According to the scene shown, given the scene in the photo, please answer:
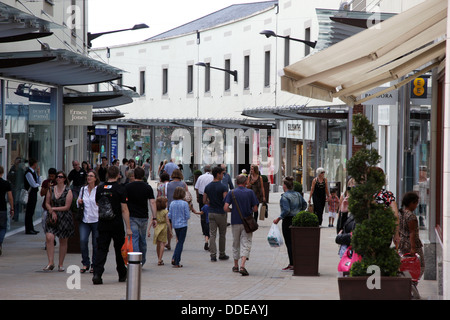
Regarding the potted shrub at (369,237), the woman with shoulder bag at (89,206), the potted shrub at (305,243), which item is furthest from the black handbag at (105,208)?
the potted shrub at (369,237)

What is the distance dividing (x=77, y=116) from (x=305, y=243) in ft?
44.6

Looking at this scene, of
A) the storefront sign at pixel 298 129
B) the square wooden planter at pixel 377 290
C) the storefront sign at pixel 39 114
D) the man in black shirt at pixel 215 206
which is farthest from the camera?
the storefront sign at pixel 298 129

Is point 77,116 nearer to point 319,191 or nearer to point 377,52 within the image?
point 319,191

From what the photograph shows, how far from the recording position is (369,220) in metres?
8.77

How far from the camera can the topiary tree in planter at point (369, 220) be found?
28.4ft

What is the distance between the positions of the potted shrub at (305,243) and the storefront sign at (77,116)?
13.2 m

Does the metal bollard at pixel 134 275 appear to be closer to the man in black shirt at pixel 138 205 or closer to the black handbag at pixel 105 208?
the black handbag at pixel 105 208

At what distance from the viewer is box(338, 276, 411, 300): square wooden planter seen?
8.28 m

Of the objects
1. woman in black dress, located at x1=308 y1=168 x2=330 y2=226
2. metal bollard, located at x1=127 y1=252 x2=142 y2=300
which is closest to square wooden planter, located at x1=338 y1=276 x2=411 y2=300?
metal bollard, located at x1=127 y1=252 x2=142 y2=300

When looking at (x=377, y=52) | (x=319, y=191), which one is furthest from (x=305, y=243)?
(x=319, y=191)

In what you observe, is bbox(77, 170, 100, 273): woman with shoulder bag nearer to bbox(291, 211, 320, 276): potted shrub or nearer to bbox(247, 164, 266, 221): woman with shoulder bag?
bbox(291, 211, 320, 276): potted shrub

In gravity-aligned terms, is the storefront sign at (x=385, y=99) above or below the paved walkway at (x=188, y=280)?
above

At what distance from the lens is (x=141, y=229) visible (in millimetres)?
14156

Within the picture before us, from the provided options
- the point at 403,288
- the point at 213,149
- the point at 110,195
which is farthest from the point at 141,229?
the point at 213,149
